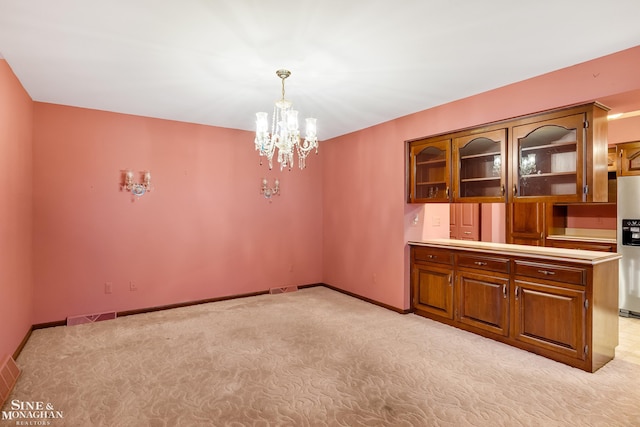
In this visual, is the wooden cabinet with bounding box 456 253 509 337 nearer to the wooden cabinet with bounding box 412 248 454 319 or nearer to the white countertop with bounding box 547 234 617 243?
the wooden cabinet with bounding box 412 248 454 319

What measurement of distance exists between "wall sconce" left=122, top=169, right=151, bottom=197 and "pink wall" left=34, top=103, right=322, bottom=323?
79mm

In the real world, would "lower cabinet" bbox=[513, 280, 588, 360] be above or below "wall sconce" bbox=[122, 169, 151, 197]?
below

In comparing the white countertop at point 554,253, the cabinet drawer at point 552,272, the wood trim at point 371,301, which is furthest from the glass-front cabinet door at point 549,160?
the wood trim at point 371,301

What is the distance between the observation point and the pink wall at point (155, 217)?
405 cm

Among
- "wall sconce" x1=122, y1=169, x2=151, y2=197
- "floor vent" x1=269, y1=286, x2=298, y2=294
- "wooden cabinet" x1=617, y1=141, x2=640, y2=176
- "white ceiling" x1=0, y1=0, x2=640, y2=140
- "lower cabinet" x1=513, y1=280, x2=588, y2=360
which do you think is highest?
"white ceiling" x1=0, y1=0, x2=640, y2=140

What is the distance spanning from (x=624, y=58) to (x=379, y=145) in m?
2.77

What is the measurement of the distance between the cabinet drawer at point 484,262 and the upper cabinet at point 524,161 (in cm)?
62

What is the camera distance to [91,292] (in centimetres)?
425

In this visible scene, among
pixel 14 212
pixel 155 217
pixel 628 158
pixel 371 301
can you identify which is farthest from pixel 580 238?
pixel 14 212

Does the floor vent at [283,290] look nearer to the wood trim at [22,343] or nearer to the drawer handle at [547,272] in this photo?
the wood trim at [22,343]

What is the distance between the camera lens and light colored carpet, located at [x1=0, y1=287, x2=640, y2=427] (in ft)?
7.57

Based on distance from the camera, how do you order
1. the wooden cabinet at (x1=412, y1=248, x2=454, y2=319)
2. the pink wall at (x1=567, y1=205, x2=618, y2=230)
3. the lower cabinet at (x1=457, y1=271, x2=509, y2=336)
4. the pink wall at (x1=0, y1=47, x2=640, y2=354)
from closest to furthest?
1. the pink wall at (x1=0, y1=47, x2=640, y2=354)
2. the lower cabinet at (x1=457, y1=271, x2=509, y2=336)
3. the wooden cabinet at (x1=412, y1=248, x2=454, y2=319)
4. the pink wall at (x1=567, y1=205, x2=618, y2=230)

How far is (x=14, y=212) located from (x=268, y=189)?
3135mm

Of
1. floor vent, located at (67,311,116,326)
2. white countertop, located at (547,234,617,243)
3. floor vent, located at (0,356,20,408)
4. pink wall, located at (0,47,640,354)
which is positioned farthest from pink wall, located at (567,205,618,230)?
floor vent, located at (0,356,20,408)
